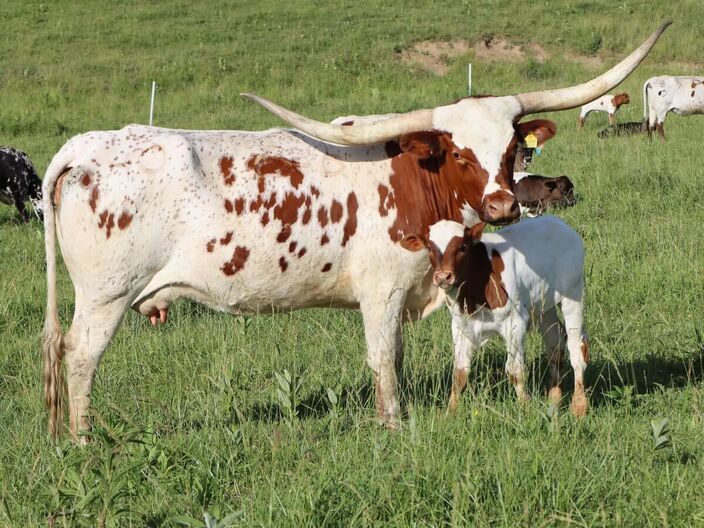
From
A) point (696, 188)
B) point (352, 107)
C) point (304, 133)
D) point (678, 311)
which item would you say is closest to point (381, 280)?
point (304, 133)

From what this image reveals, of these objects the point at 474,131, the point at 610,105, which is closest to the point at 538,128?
the point at 474,131

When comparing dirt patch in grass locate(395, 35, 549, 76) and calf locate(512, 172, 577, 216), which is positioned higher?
dirt patch in grass locate(395, 35, 549, 76)

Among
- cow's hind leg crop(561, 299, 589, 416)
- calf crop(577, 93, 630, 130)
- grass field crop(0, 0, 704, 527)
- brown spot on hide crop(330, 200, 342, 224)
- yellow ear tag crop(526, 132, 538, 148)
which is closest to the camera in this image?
grass field crop(0, 0, 704, 527)

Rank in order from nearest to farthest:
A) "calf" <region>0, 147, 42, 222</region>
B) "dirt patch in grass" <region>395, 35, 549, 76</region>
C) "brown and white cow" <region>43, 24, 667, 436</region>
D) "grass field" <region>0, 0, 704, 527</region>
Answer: "grass field" <region>0, 0, 704, 527</region>, "brown and white cow" <region>43, 24, 667, 436</region>, "calf" <region>0, 147, 42, 222</region>, "dirt patch in grass" <region>395, 35, 549, 76</region>

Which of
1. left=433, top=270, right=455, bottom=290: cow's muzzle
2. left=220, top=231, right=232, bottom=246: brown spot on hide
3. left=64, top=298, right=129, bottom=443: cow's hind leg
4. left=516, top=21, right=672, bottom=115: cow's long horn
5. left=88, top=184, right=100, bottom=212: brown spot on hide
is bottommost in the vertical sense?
left=64, top=298, right=129, bottom=443: cow's hind leg

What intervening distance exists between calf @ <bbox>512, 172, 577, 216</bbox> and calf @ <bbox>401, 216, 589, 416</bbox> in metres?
4.93

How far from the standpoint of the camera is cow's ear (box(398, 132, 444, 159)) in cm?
566

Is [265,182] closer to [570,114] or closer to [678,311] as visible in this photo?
[678,311]

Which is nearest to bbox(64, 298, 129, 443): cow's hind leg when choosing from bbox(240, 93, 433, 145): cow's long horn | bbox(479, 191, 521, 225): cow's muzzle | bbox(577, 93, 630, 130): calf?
bbox(240, 93, 433, 145): cow's long horn

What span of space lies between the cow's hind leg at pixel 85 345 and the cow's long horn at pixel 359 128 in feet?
4.58

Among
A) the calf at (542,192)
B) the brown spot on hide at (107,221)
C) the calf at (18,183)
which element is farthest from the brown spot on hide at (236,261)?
the calf at (18,183)

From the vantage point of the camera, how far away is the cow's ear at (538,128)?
6.00 m

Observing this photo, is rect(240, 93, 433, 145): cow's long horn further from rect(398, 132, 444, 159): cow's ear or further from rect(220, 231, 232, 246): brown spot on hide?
rect(220, 231, 232, 246): brown spot on hide

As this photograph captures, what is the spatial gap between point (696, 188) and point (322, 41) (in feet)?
72.1
